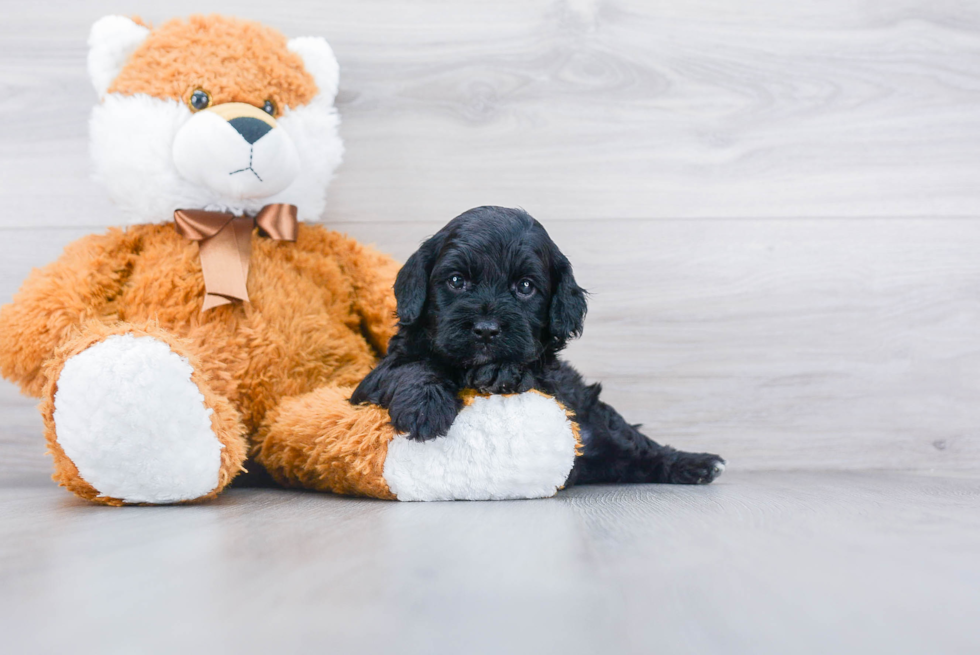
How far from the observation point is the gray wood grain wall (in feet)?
4.79

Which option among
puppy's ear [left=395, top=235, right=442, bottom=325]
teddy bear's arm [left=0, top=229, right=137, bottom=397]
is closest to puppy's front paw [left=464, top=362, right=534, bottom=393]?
puppy's ear [left=395, top=235, right=442, bottom=325]

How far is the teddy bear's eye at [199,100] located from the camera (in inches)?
43.7

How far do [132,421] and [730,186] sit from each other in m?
1.19

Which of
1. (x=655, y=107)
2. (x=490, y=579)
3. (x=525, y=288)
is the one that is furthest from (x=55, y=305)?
(x=655, y=107)

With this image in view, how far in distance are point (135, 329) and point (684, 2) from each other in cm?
123

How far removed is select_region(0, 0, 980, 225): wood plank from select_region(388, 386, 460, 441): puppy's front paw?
24.4 inches

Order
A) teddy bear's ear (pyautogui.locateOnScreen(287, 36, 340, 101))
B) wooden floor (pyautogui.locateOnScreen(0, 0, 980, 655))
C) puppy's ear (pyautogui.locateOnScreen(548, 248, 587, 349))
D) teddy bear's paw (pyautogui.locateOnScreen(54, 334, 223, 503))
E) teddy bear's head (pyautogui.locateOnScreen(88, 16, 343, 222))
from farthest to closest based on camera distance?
wooden floor (pyautogui.locateOnScreen(0, 0, 980, 655)), teddy bear's ear (pyautogui.locateOnScreen(287, 36, 340, 101)), teddy bear's head (pyautogui.locateOnScreen(88, 16, 343, 222)), puppy's ear (pyautogui.locateOnScreen(548, 248, 587, 349)), teddy bear's paw (pyautogui.locateOnScreen(54, 334, 223, 503))

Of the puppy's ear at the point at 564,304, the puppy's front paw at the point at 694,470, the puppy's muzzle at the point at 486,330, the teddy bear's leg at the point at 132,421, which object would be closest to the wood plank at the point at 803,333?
the puppy's front paw at the point at 694,470

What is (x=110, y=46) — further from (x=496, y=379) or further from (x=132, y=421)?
(x=496, y=379)

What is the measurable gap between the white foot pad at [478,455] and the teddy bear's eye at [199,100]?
617 millimetres

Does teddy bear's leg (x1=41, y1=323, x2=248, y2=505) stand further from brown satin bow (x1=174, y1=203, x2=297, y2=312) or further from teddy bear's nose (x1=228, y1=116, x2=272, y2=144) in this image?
teddy bear's nose (x1=228, y1=116, x2=272, y2=144)

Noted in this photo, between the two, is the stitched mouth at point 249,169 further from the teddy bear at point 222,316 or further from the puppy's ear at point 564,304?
the puppy's ear at point 564,304

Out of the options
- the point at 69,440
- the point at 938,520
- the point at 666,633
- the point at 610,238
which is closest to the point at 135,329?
the point at 69,440

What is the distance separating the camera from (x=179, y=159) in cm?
109
